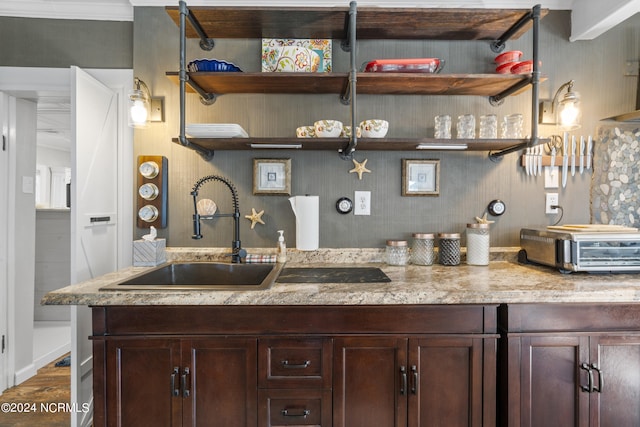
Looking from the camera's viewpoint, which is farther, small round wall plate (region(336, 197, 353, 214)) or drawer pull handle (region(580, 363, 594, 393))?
small round wall plate (region(336, 197, 353, 214))

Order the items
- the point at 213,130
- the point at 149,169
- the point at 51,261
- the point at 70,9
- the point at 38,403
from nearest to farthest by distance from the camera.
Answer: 1. the point at 213,130
2. the point at 149,169
3. the point at 70,9
4. the point at 38,403
5. the point at 51,261

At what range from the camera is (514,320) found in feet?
4.17

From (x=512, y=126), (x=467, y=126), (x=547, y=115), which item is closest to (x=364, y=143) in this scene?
(x=467, y=126)

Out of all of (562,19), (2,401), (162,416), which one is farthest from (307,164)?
(2,401)

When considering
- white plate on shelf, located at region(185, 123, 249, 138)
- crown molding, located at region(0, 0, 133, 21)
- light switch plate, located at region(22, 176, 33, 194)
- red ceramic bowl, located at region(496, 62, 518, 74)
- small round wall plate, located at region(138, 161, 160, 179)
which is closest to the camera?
white plate on shelf, located at region(185, 123, 249, 138)

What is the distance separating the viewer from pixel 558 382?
50.6 inches

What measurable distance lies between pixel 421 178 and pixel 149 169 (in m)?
1.55

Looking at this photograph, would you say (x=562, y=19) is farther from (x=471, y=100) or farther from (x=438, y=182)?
(x=438, y=182)

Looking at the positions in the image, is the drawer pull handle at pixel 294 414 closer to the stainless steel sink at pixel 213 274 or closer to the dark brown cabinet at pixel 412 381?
the dark brown cabinet at pixel 412 381

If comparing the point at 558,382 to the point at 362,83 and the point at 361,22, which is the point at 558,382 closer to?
the point at 362,83

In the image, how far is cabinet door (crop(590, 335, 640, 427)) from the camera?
1291 millimetres

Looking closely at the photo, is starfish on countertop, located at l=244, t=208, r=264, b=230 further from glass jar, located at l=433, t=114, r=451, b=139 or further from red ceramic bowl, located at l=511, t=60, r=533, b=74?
red ceramic bowl, located at l=511, t=60, r=533, b=74

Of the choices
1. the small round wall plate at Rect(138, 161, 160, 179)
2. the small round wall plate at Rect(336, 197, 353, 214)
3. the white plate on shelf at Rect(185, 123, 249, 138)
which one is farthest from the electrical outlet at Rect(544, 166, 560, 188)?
the small round wall plate at Rect(138, 161, 160, 179)

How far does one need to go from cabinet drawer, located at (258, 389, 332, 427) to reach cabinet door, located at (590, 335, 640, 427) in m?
1.06
